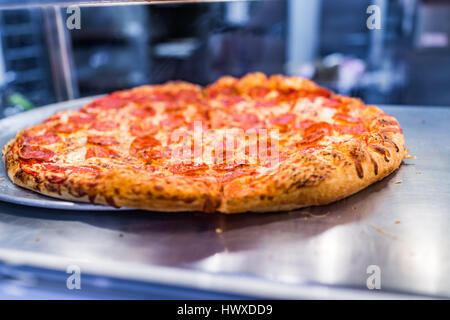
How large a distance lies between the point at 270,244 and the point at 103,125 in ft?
4.79

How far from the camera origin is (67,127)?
234 cm

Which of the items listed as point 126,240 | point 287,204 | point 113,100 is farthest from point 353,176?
point 113,100

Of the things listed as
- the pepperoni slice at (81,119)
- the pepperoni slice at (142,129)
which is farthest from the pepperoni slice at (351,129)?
the pepperoni slice at (81,119)

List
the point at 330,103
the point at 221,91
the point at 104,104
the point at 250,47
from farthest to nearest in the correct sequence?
the point at 250,47 → the point at 221,91 → the point at 104,104 → the point at 330,103

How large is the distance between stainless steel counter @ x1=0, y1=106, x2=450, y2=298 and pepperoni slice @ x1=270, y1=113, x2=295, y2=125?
763 millimetres

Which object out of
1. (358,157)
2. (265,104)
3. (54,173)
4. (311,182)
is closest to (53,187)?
(54,173)

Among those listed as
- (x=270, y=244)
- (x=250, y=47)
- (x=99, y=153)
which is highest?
(x=250, y=47)

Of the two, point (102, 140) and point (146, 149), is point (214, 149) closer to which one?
point (146, 149)

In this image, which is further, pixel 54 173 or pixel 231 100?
pixel 231 100

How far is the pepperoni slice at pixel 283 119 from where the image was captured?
233cm

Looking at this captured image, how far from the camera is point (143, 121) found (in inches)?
97.9

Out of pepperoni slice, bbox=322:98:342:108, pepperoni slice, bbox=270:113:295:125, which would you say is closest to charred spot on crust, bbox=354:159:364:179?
pepperoni slice, bbox=270:113:295:125

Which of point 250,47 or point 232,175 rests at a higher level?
point 250,47
